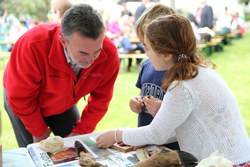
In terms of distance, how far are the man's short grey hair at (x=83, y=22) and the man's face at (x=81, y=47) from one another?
0.02 metres

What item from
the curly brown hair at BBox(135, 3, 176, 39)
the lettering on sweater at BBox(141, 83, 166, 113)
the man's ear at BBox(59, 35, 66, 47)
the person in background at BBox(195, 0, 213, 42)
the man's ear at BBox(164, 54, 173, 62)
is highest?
the curly brown hair at BBox(135, 3, 176, 39)

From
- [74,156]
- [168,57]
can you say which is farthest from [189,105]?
[74,156]

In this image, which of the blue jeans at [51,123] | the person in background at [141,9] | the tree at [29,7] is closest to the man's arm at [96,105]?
the blue jeans at [51,123]

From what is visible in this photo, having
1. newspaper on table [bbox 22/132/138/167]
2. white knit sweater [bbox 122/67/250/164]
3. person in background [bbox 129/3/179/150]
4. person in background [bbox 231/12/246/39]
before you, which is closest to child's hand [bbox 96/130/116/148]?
newspaper on table [bbox 22/132/138/167]

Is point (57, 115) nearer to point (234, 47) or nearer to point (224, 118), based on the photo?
point (224, 118)

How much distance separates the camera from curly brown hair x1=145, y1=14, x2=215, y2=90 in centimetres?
129

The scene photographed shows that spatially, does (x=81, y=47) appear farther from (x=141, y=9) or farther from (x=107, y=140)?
(x=141, y=9)

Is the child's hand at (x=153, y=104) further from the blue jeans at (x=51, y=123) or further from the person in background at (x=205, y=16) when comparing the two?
the person in background at (x=205, y=16)

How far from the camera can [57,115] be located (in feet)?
6.73

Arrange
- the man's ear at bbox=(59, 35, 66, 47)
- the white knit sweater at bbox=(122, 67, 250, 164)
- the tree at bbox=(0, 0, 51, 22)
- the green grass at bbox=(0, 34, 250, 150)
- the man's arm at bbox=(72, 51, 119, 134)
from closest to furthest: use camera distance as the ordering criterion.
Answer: the white knit sweater at bbox=(122, 67, 250, 164) → the man's ear at bbox=(59, 35, 66, 47) → the man's arm at bbox=(72, 51, 119, 134) → the green grass at bbox=(0, 34, 250, 150) → the tree at bbox=(0, 0, 51, 22)

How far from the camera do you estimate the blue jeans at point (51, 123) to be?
200 cm

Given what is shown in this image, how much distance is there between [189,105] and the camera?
122 centimetres

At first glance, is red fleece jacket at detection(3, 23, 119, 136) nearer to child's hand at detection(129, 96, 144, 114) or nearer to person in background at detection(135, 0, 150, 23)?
child's hand at detection(129, 96, 144, 114)

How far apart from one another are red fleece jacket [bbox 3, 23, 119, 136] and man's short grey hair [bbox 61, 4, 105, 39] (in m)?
0.21
